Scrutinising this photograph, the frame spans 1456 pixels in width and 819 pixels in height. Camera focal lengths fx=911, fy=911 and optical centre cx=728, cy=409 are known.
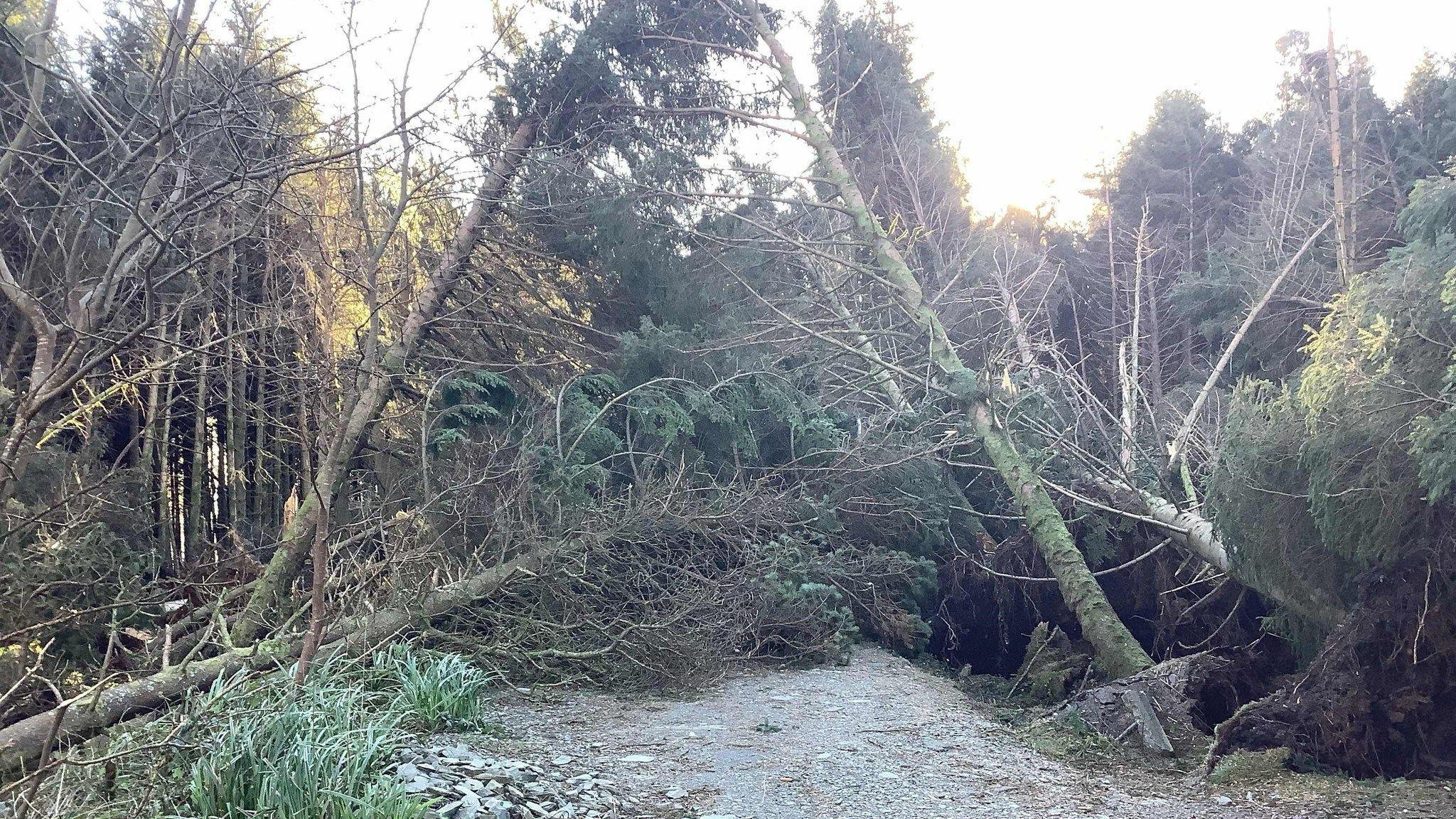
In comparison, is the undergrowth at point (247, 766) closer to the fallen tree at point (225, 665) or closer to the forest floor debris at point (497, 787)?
the forest floor debris at point (497, 787)

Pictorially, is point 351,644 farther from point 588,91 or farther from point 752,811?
point 588,91

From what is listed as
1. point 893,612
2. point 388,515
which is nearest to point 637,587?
point 388,515

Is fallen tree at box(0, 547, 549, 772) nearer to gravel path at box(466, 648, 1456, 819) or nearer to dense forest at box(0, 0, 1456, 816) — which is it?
dense forest at box(0, 0, 1456, 816)

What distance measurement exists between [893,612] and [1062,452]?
8.60ft

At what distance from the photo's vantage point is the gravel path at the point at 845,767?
4234 millimetres

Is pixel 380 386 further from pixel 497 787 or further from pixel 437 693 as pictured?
pixel 497 787

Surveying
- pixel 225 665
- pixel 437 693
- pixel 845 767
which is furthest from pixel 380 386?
pixel 845 767

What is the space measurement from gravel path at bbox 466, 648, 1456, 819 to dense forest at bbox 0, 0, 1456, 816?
27.4 inches

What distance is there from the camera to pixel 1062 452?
10016 mm

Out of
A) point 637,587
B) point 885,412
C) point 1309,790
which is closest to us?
point 1309,790

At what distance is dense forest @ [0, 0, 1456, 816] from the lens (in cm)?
471

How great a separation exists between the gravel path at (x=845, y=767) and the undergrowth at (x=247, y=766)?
1092mm

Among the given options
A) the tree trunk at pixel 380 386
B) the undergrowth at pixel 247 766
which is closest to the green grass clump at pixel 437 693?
the undergrowth at pixel 247 766

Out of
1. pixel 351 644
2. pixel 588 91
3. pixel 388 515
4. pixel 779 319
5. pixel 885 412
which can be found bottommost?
pixel 351 644
